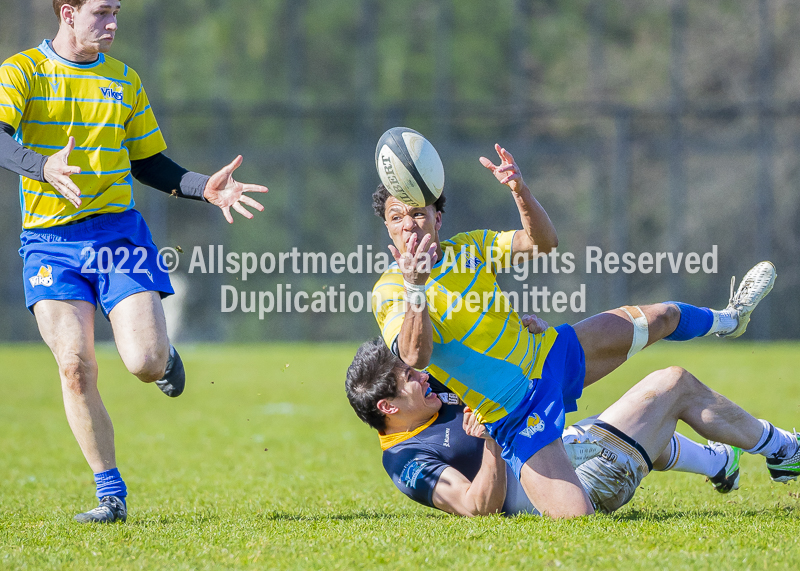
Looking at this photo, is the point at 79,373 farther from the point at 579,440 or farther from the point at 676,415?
the point at 676,415

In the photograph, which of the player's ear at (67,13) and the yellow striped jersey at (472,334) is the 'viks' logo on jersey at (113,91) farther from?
the yellow striped jersey at (472,334)

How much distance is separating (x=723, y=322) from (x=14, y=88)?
3.88 meters

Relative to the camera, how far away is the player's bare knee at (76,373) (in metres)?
4.47

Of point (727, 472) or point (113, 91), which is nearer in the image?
point (113, 91)

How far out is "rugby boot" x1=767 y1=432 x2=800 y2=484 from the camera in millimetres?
4715

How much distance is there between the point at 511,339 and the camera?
4.57 m

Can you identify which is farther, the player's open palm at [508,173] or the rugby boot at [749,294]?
the rugby boot at [749,294]

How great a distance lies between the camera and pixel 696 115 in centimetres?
1964

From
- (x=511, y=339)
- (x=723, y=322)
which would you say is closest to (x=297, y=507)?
(x=511, y=339)

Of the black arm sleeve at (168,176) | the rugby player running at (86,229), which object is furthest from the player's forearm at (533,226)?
the rugby player running at (86,229)

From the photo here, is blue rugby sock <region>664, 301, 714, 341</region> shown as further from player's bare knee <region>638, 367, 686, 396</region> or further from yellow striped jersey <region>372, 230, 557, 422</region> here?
yellow striped jersey <region>372, 230, 557, 422</region>

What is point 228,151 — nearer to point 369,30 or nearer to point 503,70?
point 369,30

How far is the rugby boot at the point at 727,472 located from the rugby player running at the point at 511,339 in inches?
28.5

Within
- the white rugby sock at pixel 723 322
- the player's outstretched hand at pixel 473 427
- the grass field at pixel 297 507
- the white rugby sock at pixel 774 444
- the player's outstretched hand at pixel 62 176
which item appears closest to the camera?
the grass field at pixel 297 507
